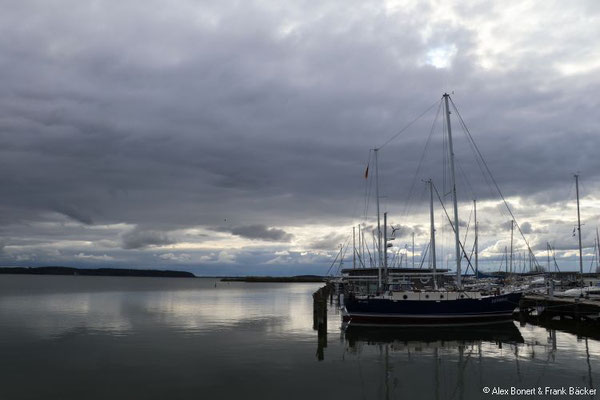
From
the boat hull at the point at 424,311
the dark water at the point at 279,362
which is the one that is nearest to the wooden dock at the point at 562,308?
the dark water at the point at 279,362

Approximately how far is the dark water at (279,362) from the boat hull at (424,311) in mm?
1607

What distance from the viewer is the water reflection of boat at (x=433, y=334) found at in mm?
36438

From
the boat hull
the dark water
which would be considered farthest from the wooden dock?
the boat hull

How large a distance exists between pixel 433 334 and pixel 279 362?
1770 cm

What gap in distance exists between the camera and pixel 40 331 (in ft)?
132

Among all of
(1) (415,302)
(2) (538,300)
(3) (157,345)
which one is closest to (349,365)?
(3) (157,345)

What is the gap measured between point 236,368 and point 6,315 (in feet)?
134

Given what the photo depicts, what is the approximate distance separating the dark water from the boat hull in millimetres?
1607

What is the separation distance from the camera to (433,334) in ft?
131

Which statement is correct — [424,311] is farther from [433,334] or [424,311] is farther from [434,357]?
[434,357]

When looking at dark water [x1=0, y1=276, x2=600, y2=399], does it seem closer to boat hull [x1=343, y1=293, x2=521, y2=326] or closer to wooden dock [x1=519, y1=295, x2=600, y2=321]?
boat hull [x1=343, y1=293, x2=521, y2=326]

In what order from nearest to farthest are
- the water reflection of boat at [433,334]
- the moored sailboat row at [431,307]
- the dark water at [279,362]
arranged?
the dark water at [279,362]
the water reflection of boat at [433,334]
the moored sailboat row at [431,307]

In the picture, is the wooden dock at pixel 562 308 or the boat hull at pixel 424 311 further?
the wooden dock at pixel 562 308

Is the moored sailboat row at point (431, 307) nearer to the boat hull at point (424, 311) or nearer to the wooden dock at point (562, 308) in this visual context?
the boat hull at point (424, 311)
